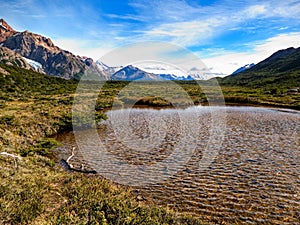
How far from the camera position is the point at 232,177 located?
13.6 metres

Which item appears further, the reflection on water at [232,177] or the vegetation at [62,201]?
the reflection on water at [232,177]

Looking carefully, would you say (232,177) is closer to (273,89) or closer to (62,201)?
(62,201)

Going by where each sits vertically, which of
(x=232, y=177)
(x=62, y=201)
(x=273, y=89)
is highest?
(x=273, y=89)

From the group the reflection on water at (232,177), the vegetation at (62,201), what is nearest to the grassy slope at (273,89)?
the reflection on water at (232,177)

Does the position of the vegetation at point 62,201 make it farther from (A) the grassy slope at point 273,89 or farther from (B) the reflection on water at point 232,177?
(A) the grassy slope at point 273,89

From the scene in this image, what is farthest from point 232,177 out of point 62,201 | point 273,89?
point 273,89

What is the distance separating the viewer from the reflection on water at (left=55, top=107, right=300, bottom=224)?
1023 cm

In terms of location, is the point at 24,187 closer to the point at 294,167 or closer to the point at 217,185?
the point at 217,185

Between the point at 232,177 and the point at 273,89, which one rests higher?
the point at 273,89

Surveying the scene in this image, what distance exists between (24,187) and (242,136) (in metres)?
20.8

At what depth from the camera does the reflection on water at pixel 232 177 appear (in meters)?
10.2

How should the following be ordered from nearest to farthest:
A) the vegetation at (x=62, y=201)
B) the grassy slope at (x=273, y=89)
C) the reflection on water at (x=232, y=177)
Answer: the vegetation at (x=62, y=201)
the reflection on water at (x=232, y=177)
the grassy slope at (x=273, y=89)

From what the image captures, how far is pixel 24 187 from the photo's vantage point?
9242mm

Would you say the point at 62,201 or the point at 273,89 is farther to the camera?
the point at 273,89
